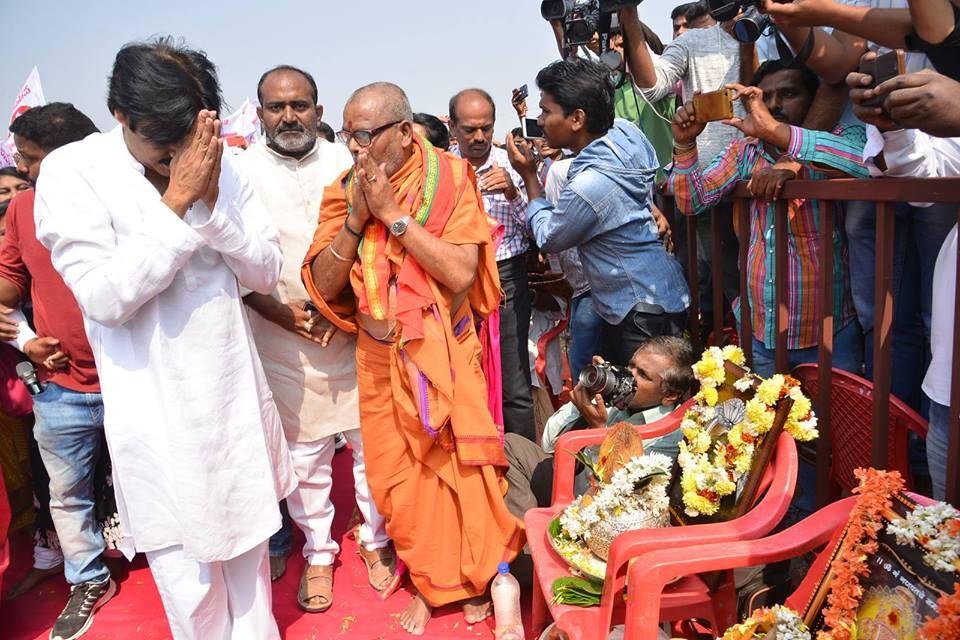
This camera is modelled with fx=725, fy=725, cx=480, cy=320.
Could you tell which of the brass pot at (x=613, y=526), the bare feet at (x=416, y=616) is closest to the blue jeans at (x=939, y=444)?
the brass pot at (x=613, y=526)

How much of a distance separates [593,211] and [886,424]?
1.35 m

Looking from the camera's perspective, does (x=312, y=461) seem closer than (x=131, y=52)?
No

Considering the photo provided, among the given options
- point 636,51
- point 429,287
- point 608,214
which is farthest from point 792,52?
point 429,287

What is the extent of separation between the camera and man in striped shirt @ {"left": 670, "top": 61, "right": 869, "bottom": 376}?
246 centimetres

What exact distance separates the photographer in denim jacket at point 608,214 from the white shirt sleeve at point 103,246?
4.96ft

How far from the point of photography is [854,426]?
7.64 ft

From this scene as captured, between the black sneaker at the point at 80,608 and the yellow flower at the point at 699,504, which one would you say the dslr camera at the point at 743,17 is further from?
the black sneaker at the point at 80,608

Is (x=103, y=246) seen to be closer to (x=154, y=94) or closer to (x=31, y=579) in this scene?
(x=154, y=94)

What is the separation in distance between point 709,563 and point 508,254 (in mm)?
2220

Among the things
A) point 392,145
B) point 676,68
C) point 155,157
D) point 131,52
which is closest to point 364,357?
point 392,145

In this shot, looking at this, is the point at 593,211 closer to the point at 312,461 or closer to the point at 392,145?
the point at 392,145

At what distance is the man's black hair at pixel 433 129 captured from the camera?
15.0 feet

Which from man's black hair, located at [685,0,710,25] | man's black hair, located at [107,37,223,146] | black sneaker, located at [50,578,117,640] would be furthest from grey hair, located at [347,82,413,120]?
man's black hair, located at [685,0,710,25]

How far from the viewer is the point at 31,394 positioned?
319 cm
